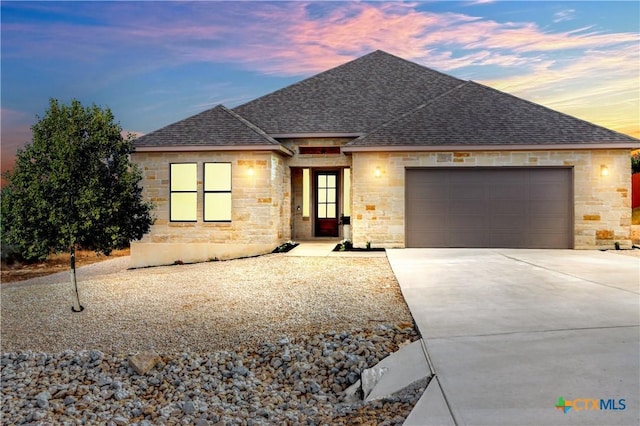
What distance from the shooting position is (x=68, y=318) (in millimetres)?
7707

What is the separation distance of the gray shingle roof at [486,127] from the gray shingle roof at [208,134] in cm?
312

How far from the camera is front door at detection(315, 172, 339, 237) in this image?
54.9ft

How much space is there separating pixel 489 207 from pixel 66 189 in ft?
38.0

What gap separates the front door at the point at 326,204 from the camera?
16734mm

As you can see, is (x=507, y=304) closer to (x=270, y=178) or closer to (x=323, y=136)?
(x=270, y=178)

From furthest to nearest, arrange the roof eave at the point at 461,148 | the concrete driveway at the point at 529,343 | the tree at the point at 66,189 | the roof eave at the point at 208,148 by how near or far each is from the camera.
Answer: the roof eave at the point at 461,148
the roof eave at the point at 208,148
the tree at the point at 66,189
the concrete driveway at the point at 529,343

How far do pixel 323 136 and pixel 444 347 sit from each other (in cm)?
1155

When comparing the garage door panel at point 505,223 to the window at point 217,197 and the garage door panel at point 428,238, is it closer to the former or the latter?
the garage door panel at point 428,238

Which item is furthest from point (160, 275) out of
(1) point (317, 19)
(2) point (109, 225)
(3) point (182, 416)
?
(1) point (317, 19)

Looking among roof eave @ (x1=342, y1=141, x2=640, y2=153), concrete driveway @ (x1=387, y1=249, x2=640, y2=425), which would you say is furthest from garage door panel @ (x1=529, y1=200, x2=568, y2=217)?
concrete driveway @ (x1=387, y1=249, x2=640, y2=425)

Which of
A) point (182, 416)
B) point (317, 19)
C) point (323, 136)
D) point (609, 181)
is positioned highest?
point (317, 19)

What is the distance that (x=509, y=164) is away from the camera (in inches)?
547

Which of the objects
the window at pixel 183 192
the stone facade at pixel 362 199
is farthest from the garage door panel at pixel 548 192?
the window at pixel 183 192

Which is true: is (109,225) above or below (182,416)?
above
